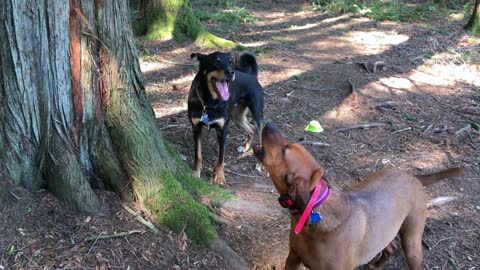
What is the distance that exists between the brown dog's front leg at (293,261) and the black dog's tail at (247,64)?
3.46 m

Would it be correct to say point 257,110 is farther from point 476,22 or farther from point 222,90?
point 476,22

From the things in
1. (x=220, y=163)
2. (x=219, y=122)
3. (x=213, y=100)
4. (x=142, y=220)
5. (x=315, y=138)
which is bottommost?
(x=315, y=138)

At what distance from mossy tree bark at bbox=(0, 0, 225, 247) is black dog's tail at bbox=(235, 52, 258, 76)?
2.58 m

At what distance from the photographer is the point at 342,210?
3.57 meters

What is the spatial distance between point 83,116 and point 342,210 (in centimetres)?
218

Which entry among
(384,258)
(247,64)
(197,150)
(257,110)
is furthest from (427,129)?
(197,150)

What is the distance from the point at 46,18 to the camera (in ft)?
11.0

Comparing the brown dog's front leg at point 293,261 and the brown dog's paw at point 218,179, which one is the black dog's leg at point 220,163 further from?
the brown dog's front leg at point 293,261

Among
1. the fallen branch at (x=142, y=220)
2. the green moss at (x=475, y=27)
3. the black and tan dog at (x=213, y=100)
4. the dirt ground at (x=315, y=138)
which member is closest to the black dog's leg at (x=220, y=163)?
the black and tan dog at (x=213, y=100)

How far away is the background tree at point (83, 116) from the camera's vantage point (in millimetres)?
3383

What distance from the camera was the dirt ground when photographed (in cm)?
367

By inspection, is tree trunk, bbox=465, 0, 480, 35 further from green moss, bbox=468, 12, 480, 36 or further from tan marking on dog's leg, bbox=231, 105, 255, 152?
tan marking on dog's leg, bbox=231, 105, 255, 152

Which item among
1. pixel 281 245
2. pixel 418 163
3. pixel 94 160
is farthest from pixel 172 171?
pixel 418 163

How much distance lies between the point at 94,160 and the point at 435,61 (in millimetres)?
8917
